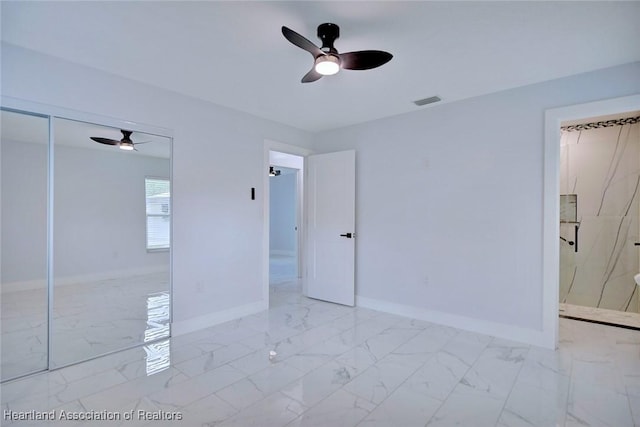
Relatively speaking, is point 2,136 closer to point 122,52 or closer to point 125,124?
point 125,124

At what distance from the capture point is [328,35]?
83.7 inches

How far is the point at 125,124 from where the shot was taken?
9.91 ft

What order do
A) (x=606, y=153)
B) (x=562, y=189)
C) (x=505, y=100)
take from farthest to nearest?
(x=562, y=189) → (x=606, y=153) → (x=505, y=100)

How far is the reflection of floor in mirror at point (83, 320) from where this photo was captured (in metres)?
2.71

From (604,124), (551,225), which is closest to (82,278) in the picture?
(551,225)

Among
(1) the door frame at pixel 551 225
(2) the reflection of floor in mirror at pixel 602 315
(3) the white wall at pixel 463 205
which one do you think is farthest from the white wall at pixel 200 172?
(2) the reflection of floor in mirror at pixel 602 315

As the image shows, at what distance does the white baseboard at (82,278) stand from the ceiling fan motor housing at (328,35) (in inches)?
106

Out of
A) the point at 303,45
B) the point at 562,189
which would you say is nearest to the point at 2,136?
the point at 303,45

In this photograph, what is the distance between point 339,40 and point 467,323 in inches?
124

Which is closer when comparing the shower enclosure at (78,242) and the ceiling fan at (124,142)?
the shower enclosure at (78,242)

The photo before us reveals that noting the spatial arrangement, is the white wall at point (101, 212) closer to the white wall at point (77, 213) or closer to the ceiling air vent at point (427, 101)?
the white wall at point (77, 213)

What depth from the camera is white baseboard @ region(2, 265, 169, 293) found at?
8.93ft

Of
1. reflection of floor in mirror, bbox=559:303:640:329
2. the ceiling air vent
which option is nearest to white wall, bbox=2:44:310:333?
the ceiling air vent

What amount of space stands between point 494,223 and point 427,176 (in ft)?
3.02
